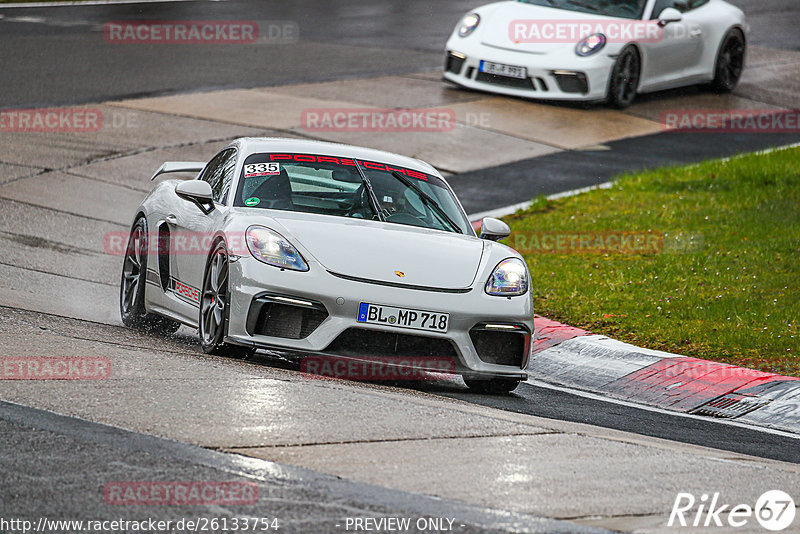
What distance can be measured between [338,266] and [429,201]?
1.49 metres

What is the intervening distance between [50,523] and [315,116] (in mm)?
12570

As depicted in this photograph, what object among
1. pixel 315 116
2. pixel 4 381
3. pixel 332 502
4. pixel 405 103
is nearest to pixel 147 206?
pixel 4 381

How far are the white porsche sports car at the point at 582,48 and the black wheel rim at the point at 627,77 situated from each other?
0.5 inches

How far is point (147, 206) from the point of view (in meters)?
9.39

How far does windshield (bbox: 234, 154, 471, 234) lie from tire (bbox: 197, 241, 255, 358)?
52cm

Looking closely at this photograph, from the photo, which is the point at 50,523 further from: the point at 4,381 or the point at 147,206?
the point at 147,206

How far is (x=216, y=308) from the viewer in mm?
7652

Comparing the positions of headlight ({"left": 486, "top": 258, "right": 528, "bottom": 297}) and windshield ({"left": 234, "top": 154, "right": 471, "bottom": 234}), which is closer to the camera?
headlight ({"left": 486, "top": 258, "right": 528, "bottom": 297})

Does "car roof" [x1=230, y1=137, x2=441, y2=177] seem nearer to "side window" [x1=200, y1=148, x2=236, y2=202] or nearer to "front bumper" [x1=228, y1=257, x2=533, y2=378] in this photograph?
"side window" [x1=200, y1=148, x2=236, y2=202]

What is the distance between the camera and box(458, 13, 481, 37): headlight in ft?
60.4

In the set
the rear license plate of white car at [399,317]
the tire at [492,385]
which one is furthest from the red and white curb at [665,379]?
the rear license plate of white car at [399,317]

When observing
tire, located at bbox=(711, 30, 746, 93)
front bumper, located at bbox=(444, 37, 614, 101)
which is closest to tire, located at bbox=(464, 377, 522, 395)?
front bumper, located at bbox=(444, 37, 614, 101)

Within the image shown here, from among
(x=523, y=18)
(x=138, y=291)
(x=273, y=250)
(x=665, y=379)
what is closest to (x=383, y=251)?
(x=273, y=250)

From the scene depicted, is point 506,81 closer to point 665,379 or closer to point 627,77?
point 627,77
